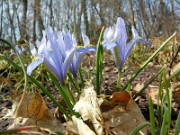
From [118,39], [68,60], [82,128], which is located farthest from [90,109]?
[118,39]

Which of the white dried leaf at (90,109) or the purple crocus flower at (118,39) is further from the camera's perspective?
the purple crocus flower at (118,39)

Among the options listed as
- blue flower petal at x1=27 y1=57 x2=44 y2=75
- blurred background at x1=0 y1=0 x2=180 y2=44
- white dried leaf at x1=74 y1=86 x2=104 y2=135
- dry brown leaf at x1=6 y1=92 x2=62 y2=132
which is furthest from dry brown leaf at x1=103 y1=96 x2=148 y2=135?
blurred background at x1=0 y1=0 x2=180 y2=44

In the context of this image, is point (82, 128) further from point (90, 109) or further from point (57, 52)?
point (57, 52)

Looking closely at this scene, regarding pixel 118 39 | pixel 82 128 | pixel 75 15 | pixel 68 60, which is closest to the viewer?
pixel 82 128

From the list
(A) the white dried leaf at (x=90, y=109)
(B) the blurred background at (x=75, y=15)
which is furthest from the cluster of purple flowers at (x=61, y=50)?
(B) the blurred background at (x=75, y=15)

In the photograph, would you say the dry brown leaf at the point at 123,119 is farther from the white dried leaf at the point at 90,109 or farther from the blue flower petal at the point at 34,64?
the blue flower petal at the point at 34,64

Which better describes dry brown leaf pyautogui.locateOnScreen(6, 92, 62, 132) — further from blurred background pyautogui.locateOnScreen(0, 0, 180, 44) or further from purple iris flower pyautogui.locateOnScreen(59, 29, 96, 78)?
blurred background pyautogui.locateOnScreen(0, 0, 180, 44)

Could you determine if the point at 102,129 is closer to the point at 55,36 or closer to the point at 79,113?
the point at 79,113

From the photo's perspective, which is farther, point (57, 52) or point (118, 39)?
point (118, 39)

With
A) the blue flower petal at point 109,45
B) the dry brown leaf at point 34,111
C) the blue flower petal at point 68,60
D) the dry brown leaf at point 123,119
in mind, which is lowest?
the dry brown leaf at point 123,119

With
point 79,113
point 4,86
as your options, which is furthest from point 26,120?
point 4,86
